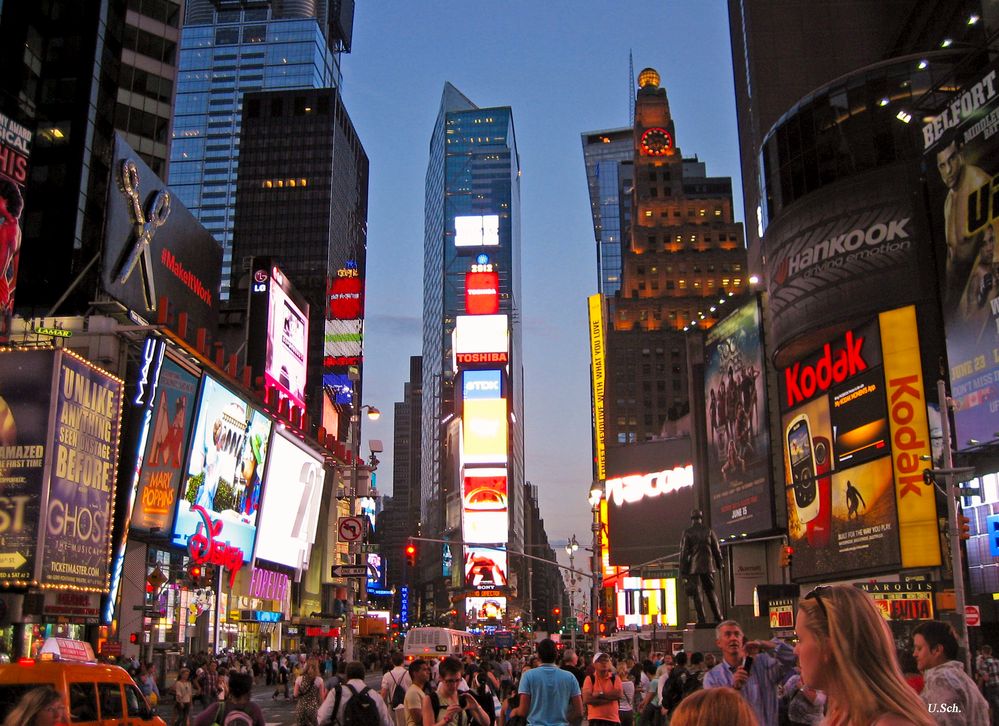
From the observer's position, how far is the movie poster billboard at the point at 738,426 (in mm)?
63125

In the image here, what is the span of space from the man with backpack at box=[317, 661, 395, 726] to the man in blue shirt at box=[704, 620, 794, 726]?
181 inches

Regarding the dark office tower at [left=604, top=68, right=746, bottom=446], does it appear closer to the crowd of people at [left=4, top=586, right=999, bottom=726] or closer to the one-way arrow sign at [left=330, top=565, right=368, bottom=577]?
the one-way arrow sign at [left=330, top=565, right=368, bottom=577]

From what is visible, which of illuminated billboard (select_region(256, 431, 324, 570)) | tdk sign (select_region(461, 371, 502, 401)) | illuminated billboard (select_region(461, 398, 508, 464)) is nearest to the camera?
illuminated billboard (select_region(256, 431, 324, 570))

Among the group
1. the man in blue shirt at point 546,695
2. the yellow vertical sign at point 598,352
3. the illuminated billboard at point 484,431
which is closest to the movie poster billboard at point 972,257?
the man in blue shirt at point 546,695

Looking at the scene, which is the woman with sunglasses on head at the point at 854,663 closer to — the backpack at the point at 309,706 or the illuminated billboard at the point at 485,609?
the backpack at the point at 309,706

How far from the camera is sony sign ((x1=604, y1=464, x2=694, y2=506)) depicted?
9550 centimetres

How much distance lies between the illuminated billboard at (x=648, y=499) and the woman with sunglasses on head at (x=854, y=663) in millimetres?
92109

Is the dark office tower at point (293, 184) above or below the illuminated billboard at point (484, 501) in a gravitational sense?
above

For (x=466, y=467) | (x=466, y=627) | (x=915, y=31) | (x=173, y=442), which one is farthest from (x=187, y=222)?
(x=466, y=627)

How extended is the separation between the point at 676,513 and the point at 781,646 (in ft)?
296

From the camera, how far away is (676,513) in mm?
96375

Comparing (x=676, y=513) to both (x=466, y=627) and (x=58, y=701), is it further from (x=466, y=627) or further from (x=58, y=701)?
(x=58, y=701)

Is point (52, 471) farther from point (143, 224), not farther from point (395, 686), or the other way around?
point (395, 686)

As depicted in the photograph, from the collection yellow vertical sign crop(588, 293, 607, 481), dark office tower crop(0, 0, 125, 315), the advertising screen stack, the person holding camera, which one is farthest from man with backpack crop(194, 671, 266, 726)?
yellow vertical sign crop(588, 293, 607, 481)
